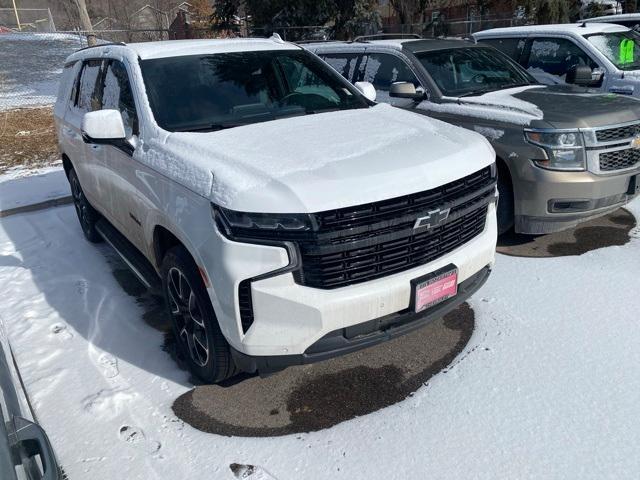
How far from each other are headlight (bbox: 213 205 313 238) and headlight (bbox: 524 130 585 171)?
2654mm

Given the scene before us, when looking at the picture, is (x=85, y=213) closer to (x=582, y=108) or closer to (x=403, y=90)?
(x=403, y=90)

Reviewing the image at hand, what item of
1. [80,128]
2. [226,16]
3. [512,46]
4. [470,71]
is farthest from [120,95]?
[226,16]

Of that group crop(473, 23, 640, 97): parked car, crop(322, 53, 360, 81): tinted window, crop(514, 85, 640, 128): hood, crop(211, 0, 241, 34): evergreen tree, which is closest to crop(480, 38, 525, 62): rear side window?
crop(473, 23, 640, 97): parked car

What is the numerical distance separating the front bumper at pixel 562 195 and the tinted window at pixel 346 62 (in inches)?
107

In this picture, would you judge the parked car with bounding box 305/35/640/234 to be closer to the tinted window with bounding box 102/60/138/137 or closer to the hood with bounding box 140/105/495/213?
the hood with bounding box 140/105/495/213

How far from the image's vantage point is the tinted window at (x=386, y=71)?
5.56 meters

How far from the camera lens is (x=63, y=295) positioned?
13.9 feet

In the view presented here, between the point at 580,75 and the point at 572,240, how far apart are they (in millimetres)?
2384

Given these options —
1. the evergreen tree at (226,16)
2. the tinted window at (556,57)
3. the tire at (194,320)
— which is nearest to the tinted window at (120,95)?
the tire at (194,320)

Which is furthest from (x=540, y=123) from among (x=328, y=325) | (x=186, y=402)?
(x=186, y=402)

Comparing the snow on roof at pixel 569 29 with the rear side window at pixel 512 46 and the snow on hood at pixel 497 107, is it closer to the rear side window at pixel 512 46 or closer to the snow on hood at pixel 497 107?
the rear side window at pixel 512 46

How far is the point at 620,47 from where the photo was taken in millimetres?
6973

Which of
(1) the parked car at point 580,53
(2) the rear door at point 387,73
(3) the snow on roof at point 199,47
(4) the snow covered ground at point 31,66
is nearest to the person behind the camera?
(3) the snow on roof at point 199,47

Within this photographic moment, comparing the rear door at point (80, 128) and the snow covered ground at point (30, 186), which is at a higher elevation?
the rear door at point (80, 128)
